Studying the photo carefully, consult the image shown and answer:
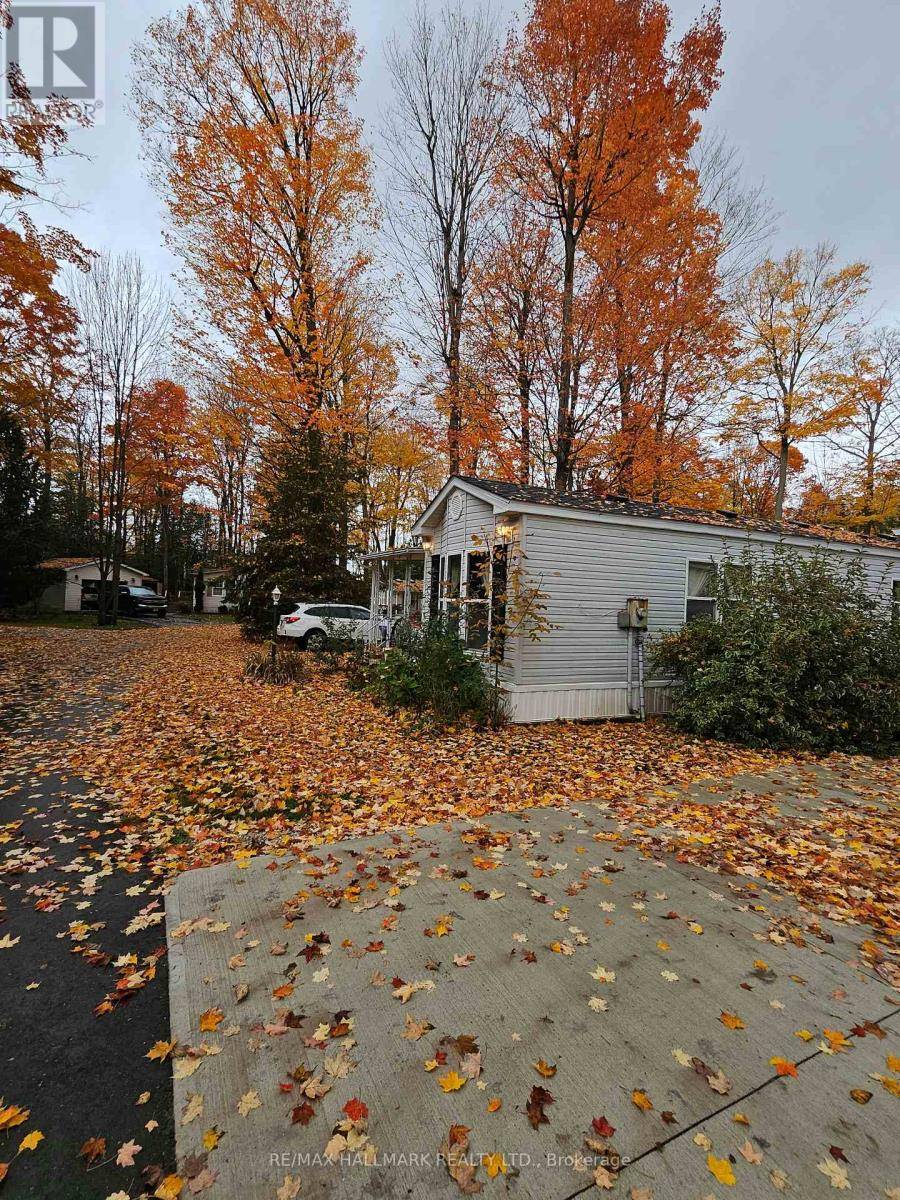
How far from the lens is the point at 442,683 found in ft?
24.9

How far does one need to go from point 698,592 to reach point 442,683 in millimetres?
5078

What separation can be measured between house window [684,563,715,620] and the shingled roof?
0.79 meters

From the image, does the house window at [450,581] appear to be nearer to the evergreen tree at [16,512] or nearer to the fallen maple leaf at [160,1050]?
the fallen maple leaf at [160,1050]

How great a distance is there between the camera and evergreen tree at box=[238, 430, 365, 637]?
16219mm

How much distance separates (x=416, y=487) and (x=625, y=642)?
15359 millimetres

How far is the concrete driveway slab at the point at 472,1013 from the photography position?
68.5 inches

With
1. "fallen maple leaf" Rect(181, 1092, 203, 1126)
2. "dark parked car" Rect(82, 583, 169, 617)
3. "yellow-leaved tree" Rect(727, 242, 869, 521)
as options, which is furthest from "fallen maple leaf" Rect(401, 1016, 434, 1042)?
"dark parked car" Rect(82, 583, 169, 617)

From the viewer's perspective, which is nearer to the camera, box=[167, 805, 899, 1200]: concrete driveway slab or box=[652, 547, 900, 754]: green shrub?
box=[167, 805, 899, 1200]: concrete driveway slab

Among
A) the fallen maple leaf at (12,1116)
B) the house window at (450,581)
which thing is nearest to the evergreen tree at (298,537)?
the house window at (450,581)

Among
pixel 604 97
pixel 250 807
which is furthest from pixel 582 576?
pixel 604 97

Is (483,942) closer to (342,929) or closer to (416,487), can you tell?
(342,929)

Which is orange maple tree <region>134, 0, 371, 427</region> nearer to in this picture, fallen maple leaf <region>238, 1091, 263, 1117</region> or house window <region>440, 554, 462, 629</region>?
house window <region>440, 554, 462, 629</region>

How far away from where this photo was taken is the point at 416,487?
22.2 m

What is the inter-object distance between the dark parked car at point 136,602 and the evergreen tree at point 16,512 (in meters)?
5.40
